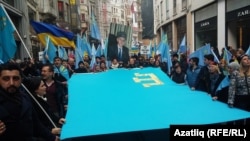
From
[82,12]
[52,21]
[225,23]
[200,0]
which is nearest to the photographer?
[225,23]

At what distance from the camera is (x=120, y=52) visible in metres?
12.4

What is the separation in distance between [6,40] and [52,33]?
16.4 ft

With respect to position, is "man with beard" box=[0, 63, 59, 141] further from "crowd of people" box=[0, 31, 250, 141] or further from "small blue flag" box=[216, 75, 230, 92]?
"small blue flag" box=[216, 75, 230, 92]

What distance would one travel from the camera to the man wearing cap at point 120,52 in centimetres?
1228

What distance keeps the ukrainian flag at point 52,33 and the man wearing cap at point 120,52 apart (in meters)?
1.46

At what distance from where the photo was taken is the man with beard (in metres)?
3.66

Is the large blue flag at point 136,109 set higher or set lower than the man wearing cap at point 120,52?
lower

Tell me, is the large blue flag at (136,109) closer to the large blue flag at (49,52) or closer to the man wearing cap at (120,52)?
the man wearing cap at (120,52)

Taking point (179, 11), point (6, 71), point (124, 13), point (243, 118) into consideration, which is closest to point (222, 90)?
point (243, 118)

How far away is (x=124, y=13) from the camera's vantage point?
328ft

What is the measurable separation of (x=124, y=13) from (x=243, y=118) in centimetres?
9661

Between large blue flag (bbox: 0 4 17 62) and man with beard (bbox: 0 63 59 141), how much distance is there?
6.10 feet

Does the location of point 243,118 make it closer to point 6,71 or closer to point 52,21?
point 6,71

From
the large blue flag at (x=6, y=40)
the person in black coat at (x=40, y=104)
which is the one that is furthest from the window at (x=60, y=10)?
the person in black coat at (x=40, y=104)
